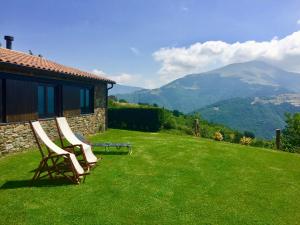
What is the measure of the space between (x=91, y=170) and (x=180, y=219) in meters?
4.70

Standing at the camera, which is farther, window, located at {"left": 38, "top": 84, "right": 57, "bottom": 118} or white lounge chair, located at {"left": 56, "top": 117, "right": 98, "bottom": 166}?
window, located at {"left": 38, "top": 84, "right": 57, "bottom": 118}

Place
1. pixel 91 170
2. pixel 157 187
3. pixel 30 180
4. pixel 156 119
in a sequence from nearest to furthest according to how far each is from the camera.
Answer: pixel 157 187
pixel 30 180
pixel 91 170
pixel 156 119

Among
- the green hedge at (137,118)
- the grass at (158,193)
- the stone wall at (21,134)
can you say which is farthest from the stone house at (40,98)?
the green hedge at (137,118)

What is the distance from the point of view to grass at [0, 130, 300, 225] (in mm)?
6691

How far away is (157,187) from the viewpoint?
8703mm

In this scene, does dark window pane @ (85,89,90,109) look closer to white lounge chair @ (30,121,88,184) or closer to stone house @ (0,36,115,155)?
stone house @ (0,36,115,155)

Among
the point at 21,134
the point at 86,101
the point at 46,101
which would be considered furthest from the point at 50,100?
the point at 86,101

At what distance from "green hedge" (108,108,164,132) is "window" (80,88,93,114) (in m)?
5.80

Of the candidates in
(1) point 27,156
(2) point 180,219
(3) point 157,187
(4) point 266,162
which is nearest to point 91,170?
(3) point 157,187

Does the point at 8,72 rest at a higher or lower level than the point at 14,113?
higher

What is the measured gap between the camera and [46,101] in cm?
1609

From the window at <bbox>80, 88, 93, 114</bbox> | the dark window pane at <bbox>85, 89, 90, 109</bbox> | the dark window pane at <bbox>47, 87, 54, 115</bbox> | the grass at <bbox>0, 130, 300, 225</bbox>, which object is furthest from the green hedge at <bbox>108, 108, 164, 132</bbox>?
the grass at <bbox>0, 130, 300, 225</bbox>

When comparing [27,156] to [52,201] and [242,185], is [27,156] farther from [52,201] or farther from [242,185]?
[242,185]

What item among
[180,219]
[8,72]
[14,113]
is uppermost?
[8,72]
